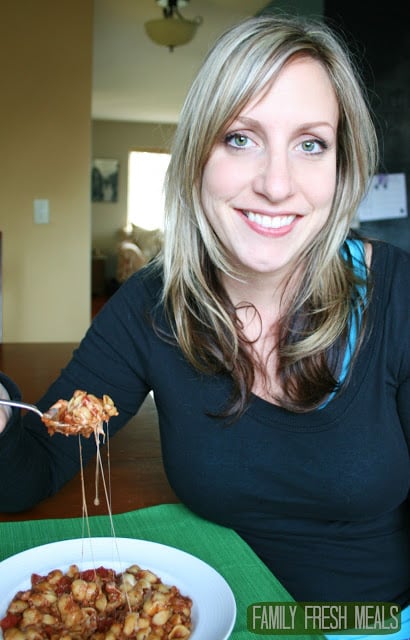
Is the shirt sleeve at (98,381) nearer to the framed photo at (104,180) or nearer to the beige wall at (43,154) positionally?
the beige wall at (43,154)

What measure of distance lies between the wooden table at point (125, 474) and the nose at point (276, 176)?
51cm

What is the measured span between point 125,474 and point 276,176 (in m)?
0.57

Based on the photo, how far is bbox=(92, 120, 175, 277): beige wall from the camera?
34.8 ft

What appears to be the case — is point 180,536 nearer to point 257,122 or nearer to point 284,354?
point 284,354

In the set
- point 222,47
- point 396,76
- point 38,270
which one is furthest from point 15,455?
point 38,270

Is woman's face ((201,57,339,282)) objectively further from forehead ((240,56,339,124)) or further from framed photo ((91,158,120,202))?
framed photo ((91,158,120,202))

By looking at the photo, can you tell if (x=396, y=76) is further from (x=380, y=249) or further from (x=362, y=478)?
(x=362, y=478)

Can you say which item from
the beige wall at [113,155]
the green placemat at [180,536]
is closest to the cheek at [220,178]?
the green placemat at [180,536]

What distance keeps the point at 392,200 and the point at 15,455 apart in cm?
268

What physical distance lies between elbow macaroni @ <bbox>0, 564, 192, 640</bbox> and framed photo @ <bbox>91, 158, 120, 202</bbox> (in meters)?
10.3

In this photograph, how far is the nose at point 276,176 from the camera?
0.95 meters

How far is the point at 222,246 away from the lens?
111cm

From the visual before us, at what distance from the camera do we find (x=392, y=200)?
3232 millimetres

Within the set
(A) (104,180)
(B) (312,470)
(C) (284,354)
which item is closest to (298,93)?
(C) (284,354)
